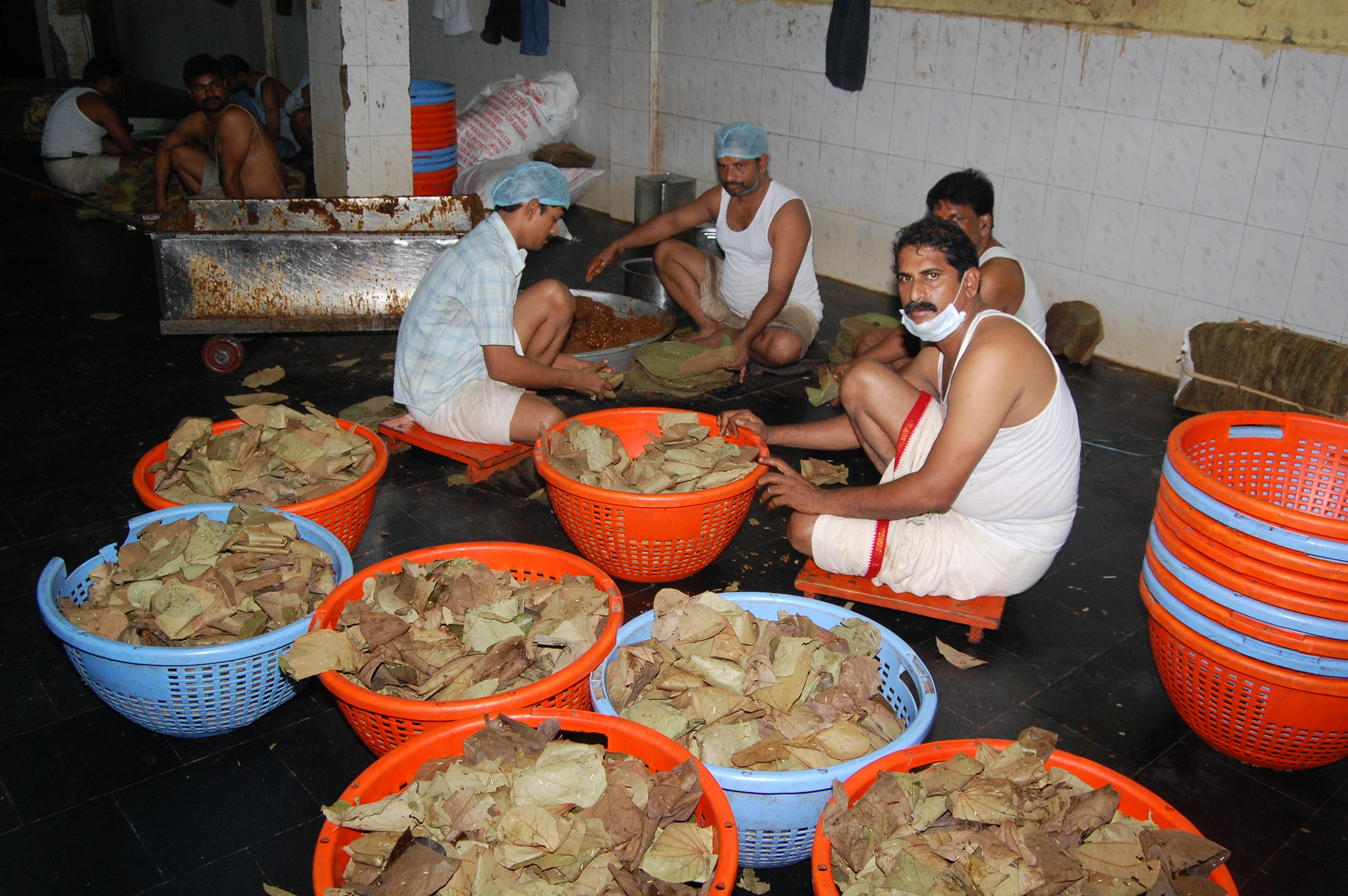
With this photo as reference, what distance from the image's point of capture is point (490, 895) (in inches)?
68.4

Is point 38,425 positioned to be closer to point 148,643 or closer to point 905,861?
point 148,643

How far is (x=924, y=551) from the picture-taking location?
295 centimetres

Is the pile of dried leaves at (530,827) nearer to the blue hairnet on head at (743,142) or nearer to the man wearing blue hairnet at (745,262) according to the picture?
the man wearing blue hairnet at (745,262)

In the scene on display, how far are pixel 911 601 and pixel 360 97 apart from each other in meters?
4.65

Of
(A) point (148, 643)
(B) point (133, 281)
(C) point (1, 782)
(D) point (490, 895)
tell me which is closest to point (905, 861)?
(D) point (490, 895)

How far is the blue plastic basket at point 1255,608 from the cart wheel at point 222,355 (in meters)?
4.28

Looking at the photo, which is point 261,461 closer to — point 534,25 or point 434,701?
point 434,701

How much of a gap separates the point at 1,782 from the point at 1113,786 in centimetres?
256

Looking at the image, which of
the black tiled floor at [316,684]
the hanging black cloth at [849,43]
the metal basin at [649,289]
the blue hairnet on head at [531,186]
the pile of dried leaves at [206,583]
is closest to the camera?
the black tiled floor at [316,684]

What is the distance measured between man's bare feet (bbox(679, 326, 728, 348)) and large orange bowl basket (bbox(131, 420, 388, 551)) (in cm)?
220

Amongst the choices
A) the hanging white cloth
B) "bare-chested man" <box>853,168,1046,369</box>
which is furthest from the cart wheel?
the hanging white cloth

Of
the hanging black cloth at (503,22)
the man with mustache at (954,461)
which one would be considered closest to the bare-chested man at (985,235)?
the man with mustache at (954,461)

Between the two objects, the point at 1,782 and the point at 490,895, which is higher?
the point at 490,895

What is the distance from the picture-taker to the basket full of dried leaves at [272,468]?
301 cm
